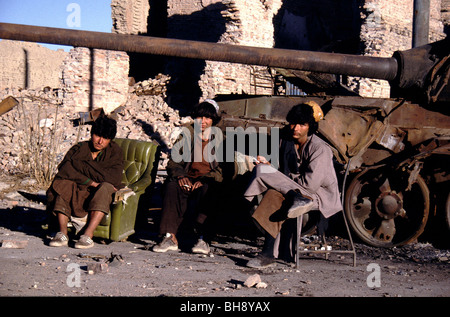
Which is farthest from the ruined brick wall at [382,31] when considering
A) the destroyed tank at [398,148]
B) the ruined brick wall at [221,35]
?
the destroyed tank at [398,148]

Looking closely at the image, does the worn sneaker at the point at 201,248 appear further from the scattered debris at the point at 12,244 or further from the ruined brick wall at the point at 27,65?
the ruined brick wall at the point at 27,65

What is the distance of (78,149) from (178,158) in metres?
1.18

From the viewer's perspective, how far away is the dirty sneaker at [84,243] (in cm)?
511

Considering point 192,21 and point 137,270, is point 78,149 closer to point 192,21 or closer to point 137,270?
point 137,270

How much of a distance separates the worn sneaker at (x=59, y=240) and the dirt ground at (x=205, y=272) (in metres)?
0.10

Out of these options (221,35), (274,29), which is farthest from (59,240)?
(274,29)

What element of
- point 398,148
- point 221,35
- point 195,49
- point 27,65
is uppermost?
point 221,35

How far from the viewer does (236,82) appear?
1533 centimetres

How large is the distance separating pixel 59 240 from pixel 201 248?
1545 mm

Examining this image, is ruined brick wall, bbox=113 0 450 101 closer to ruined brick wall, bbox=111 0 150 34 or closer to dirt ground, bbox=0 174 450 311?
ruined brick wall, bbox=111 0 150 34

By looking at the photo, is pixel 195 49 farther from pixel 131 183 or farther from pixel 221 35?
pixel 221 35

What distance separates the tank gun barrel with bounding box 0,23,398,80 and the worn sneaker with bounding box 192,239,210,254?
199cm

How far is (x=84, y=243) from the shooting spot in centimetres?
513
